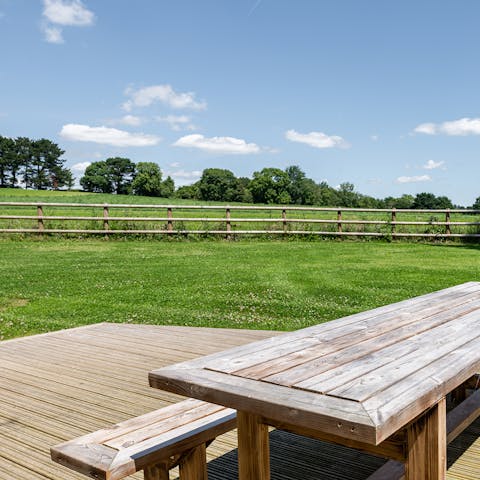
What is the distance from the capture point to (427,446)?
6.05 feet

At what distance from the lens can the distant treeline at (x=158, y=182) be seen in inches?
3553

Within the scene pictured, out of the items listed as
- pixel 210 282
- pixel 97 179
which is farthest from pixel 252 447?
pixel 97 179

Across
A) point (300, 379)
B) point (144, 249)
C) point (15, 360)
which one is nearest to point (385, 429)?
point (300, 379)

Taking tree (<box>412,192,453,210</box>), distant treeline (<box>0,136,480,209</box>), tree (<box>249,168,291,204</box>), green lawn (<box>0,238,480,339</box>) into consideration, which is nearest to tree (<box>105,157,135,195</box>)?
distant treeline (<box>0,136,480,209</box>)

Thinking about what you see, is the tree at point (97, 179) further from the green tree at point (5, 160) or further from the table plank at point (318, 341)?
the table plank at point (318, 341)

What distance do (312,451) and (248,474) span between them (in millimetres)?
1110

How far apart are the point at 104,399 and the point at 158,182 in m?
90.9

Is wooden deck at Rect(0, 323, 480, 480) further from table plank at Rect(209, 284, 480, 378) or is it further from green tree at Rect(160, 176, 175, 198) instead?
green tree at Rect(160, 176, 175, 198)

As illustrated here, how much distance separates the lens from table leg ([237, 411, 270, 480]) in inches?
77.7

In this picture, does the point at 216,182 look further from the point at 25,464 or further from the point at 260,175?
the point at 25,464

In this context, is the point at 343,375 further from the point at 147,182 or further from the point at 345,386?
the point at 147,182

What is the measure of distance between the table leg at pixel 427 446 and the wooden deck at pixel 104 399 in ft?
2.98

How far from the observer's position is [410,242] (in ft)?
60.1

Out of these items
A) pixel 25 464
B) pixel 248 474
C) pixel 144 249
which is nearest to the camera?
pixel 248 474
